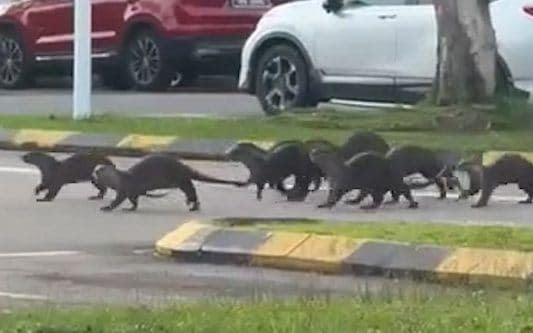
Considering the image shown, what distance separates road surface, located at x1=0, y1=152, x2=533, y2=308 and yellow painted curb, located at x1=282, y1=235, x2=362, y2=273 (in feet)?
0.46

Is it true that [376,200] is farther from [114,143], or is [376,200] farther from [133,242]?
[114,143]

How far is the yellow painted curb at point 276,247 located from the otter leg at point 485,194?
2.80 metres

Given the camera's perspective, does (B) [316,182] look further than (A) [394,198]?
Yes

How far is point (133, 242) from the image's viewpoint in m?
11.2

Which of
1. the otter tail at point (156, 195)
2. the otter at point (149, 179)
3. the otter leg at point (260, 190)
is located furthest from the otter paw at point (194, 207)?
the otter leg at point (260, 190)

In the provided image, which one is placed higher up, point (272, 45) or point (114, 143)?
point (272, 45)

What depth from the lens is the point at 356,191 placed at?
13477mm

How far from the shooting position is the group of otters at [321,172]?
1265 centimetres

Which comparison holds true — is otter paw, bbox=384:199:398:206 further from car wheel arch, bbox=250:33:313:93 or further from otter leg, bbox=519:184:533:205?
car wheel arch, bbox=250:33:313:93

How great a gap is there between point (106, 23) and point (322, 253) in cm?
1415

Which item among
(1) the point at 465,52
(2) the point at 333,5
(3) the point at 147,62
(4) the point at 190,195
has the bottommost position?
(3) the point at 147,62

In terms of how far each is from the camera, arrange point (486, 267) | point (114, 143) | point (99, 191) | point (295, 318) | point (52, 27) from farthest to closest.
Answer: point (52, 27), point (114, 143), point (99, 191), point (486, 267), point (295, 318)

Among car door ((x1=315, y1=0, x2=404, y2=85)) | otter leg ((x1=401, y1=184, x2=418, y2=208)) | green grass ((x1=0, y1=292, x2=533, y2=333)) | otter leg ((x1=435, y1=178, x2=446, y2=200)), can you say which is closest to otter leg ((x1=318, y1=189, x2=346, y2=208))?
otter leg ((x1=401, y1=184, x2=418, y2=208))

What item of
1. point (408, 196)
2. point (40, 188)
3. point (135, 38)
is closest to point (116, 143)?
point (40, 188)
